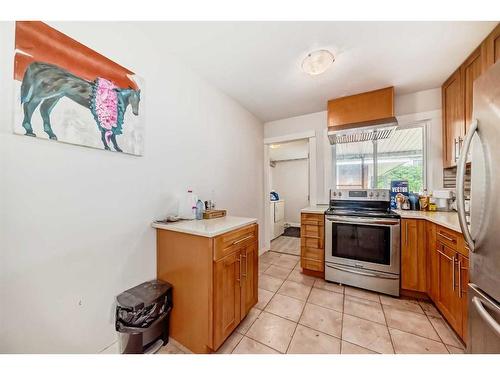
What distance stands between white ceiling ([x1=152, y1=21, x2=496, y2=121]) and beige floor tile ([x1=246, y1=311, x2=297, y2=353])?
2325mm

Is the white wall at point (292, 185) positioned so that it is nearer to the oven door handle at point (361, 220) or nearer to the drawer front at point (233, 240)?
the oven door handle at point (361, 220)

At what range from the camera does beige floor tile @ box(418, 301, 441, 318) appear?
164cm

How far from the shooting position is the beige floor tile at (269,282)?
6.88 ft

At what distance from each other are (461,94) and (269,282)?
9.15 ft

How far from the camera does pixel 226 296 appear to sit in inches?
50.8

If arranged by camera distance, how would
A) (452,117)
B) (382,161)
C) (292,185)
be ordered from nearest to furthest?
(452,117) < (382,161) < (292,185)

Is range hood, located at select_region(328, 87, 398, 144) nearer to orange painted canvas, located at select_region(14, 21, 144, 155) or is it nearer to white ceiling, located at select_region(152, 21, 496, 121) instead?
white ceiling, located at select_region(152, 21, 496, 121)

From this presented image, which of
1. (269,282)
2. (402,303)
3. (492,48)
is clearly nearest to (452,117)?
(492,48)

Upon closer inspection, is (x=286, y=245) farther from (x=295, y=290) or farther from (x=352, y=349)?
(x=352, y=349)

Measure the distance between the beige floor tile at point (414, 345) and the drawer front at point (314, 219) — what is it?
1.17 meters

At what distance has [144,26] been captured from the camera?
53.8 inches
